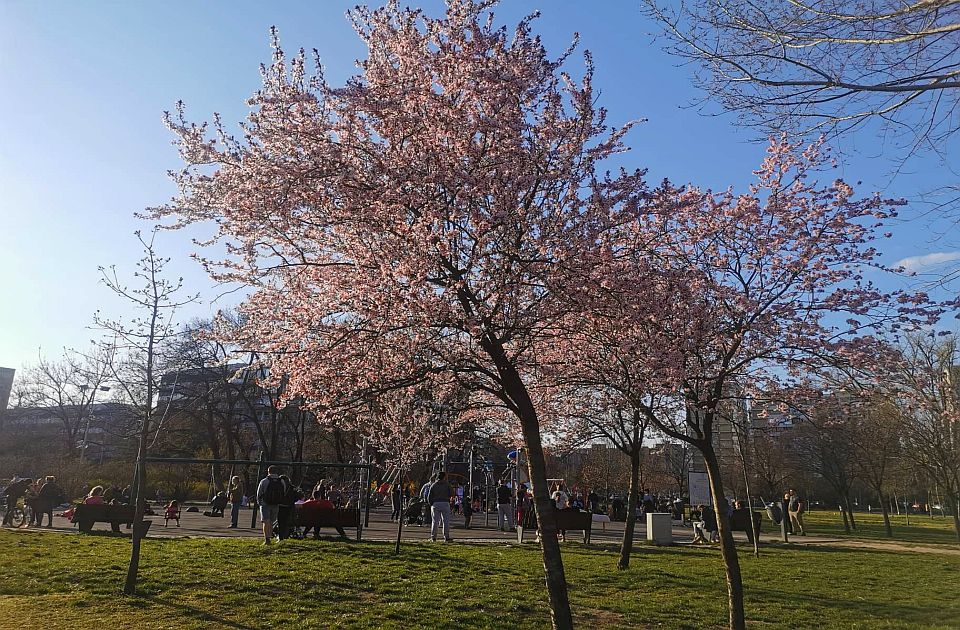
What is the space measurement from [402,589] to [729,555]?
452 cm

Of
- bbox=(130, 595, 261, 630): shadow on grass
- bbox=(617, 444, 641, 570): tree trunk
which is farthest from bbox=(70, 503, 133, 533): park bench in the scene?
bbox=(617, 444, 641, 570): tree trunk

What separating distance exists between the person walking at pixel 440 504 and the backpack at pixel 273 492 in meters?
3.82

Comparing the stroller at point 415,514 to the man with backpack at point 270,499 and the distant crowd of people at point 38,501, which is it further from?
the distant crowd of people at point 38,501

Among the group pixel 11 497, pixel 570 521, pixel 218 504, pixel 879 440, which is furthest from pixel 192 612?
pixel 879 440

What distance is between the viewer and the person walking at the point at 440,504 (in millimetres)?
15469

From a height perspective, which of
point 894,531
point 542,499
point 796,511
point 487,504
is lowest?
point 894,531

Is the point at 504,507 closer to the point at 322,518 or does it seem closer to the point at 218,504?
the point at 322,518

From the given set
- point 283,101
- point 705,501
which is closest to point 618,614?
point 283,101

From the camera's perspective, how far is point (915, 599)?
991 centimetres

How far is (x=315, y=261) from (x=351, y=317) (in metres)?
0.84

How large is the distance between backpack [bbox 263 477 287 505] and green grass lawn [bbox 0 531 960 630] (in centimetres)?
99

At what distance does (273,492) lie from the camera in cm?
1353

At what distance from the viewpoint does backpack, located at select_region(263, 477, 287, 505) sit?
13.4 metres

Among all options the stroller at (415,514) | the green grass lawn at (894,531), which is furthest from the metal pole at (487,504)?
the green grass lawn at (894,531)
